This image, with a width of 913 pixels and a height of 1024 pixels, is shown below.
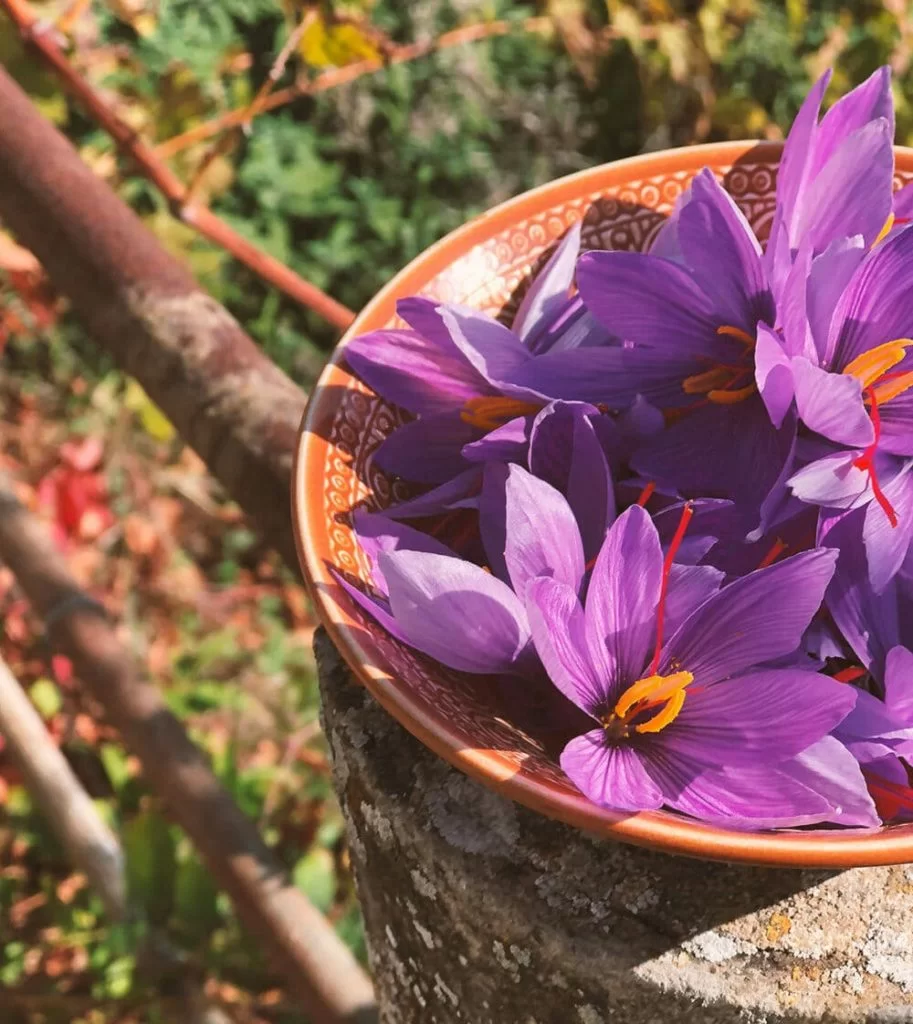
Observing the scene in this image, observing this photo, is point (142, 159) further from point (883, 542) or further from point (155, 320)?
point (883, 542)

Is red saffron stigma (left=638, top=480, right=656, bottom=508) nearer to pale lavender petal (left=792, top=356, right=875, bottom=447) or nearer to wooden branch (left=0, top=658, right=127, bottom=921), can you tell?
pale lavender petal (left=792, top=356, right=875, bottom=447)

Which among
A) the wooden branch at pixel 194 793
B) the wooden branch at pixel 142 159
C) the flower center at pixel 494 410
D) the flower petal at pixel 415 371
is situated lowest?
the wooden branch at pixel 194 793

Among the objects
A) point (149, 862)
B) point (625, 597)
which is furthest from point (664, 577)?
point (149, 862)

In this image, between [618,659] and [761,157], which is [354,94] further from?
[618,659]

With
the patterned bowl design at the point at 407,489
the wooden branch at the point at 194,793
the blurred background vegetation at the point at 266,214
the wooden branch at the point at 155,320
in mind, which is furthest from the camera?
the blurred background vegetation at the point at 266,214

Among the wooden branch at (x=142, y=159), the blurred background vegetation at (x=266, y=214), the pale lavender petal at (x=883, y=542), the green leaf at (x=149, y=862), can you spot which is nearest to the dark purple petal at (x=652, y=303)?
the pale lavender petal at (x=883, y=542)

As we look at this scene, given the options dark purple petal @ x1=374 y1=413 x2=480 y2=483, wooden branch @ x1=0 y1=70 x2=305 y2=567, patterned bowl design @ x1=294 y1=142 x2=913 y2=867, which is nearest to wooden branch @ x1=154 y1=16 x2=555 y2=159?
wooden branch @ x1=0 y1=70 x2=305 y2=567

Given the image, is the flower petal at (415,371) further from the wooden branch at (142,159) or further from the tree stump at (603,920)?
the wooden branch at (142,159)
